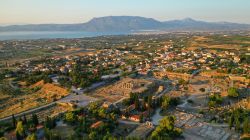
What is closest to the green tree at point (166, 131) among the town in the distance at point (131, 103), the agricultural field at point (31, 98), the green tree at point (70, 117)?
the town in the distance at point (131, 103)

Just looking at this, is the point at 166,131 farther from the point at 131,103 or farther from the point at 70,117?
the point at 70,117

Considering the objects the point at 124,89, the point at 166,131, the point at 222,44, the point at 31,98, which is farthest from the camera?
the point at 222,44

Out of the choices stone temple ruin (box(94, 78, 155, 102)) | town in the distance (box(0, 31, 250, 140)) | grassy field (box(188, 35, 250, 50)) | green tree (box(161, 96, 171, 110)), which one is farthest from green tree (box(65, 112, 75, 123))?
grassy field (box(188, 35, 250, 50))

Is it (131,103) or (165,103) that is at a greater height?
(165,103)

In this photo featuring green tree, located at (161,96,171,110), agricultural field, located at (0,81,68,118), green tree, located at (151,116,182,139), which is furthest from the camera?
agricultural field, located at (0,81,68,118)

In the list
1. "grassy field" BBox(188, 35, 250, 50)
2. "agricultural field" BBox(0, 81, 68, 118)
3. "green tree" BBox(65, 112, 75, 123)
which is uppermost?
"grassy field" BBox(188, 35, 250, 50)

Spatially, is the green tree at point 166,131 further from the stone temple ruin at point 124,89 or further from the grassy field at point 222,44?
the grassy field at point 222,44

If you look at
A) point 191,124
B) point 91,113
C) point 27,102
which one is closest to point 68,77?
point 27,102

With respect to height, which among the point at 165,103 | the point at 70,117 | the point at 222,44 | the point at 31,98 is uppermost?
the point at 222,44

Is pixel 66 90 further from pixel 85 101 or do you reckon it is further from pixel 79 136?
pixel 79 136

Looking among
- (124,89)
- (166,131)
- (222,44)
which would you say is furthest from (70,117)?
(222,44)

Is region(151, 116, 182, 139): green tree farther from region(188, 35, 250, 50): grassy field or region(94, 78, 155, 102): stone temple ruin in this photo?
region(188, 35, 250, 50): grassy field
